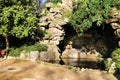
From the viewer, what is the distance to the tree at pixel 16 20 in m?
40.1

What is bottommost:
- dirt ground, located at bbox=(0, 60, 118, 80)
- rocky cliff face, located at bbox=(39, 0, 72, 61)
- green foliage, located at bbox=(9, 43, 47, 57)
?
dirt ground, located at bbox=(0, 60, 118, 80)

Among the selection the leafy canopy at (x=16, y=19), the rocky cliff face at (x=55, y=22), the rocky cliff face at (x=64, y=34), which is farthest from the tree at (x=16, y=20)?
the rocky cliff face at (x=64, y=34)

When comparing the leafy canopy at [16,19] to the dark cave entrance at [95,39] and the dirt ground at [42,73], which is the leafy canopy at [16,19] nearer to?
the dirt ground at [42,73]

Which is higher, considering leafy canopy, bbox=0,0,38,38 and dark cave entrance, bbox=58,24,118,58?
leafy canopy, bbox=0,0,38,38

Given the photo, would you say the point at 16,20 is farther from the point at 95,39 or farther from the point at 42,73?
the point at 95,39

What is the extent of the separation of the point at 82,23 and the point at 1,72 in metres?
22.3

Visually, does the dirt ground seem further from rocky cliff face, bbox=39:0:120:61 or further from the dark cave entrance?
the dark cave entrance

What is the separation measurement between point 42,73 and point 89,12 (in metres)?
20.4

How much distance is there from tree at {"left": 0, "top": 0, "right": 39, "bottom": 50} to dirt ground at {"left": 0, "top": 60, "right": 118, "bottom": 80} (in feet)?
35.0

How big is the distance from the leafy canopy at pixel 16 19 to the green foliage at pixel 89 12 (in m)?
8.12

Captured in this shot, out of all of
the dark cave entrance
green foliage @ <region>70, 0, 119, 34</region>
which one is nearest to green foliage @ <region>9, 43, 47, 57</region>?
green foliage @ <region>70, 0, 119, 34</region>

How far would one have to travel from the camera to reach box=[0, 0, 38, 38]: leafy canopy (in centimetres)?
4006

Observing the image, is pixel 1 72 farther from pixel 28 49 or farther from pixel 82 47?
pixel 82 47

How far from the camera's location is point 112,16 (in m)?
42.5
